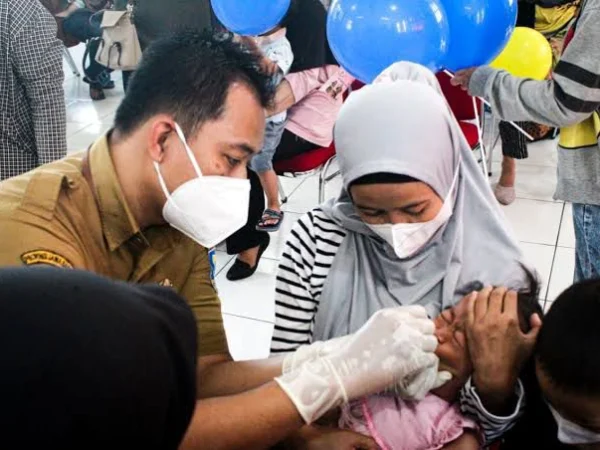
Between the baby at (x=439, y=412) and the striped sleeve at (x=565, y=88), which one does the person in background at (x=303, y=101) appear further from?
the baby at (x=439, y=412)

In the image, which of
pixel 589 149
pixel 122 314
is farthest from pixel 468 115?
pixel 122 314

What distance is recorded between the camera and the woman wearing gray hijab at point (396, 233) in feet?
3.89

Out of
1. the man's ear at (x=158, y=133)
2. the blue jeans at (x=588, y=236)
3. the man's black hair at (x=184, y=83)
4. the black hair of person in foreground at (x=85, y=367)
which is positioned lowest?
the blue jeans at (x=588, y=236)

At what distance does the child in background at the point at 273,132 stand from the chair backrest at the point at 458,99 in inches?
29.1

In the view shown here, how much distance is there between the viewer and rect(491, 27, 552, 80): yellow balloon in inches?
102

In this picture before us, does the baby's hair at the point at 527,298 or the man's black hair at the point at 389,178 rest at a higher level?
the man's black hair at the point at 389,178

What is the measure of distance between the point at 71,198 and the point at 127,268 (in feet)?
0.59

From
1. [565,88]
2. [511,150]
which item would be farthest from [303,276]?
[511,150]

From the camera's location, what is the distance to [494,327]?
1102 mm

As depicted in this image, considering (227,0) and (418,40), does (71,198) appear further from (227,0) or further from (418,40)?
(227,0)

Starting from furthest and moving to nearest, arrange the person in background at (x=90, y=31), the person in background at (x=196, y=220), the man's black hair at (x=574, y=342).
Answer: the person in background at (x=90, y=31) → the person in background at (x=196, y=220) → the man's black hair at (x=574, y=342)

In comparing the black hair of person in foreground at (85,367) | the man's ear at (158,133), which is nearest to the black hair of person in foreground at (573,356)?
the black hair of person in foreground at (85,367)

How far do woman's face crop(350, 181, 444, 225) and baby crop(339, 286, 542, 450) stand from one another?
0.61 ft

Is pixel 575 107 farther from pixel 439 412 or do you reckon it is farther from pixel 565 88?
pixel 439 412
